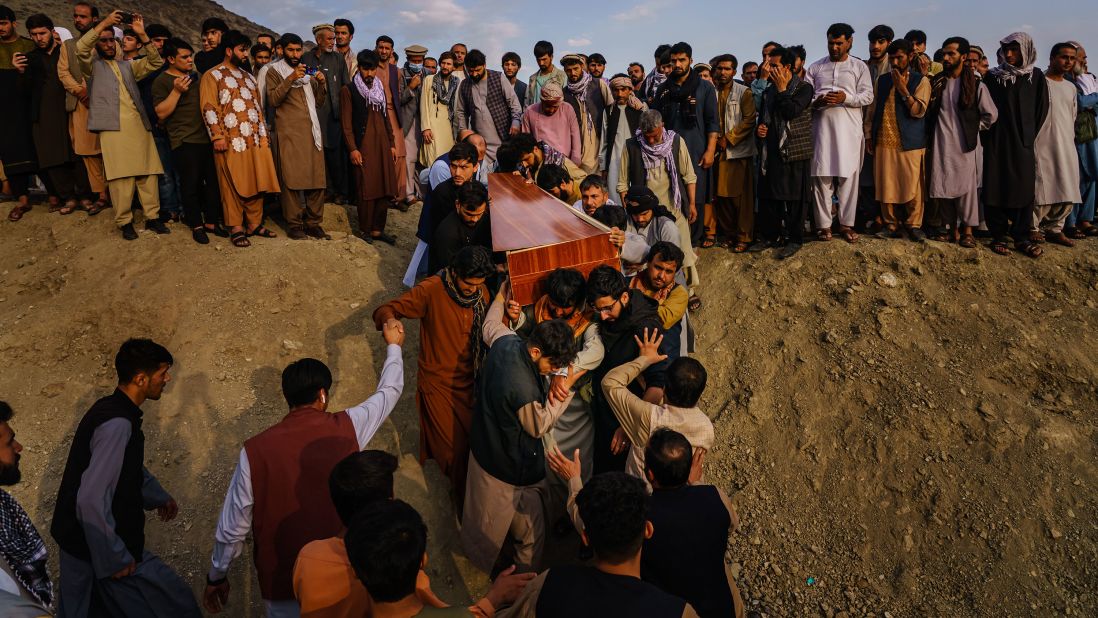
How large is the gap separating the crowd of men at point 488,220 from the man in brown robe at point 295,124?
0.07ft

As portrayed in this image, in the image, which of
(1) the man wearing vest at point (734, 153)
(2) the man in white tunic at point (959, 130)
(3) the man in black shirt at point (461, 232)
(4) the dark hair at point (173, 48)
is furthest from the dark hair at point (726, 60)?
(4) the dark hair at point (173, 48)

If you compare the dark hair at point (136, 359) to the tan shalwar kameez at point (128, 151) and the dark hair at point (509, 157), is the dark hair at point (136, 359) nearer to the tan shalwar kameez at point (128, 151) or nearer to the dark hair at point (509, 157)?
the dark hair at point (509, 157)

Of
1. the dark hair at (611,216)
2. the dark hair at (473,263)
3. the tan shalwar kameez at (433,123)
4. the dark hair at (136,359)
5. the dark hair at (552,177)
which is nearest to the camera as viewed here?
the dark hair at (136,359)

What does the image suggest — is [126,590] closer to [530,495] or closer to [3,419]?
[3,419]

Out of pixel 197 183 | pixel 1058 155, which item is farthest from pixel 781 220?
pixel 197 183

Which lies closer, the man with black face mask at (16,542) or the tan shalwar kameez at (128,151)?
the man with black face mask at (16,542)

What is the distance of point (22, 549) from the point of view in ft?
7.64

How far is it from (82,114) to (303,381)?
4.70 metres

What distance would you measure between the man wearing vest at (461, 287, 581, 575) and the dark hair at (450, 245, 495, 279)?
0.22 metres

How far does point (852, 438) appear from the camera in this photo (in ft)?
13.8

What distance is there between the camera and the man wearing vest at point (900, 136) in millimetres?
5418

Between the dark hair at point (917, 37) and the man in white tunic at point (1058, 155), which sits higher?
the dark hair at point (917, 37)

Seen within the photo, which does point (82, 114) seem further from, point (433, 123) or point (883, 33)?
point (883, 33)

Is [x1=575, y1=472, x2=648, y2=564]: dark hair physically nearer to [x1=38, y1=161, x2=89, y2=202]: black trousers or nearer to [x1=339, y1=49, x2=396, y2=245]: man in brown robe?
[x1=339, y1=49, x2=396, y2=245]: man in brown robe
